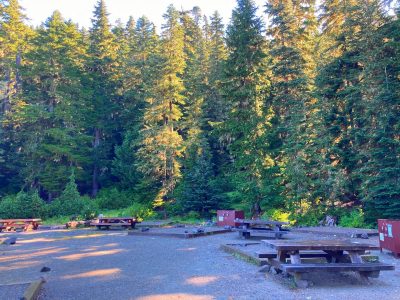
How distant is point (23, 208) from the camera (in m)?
28.6

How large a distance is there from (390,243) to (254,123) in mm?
14682

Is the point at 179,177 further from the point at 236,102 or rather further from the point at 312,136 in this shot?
the point at 312,136

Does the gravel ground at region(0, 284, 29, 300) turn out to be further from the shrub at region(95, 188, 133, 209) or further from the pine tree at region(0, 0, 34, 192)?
the pine tree at region(0, 0, 34, 192)

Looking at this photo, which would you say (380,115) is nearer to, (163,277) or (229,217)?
(229,217)

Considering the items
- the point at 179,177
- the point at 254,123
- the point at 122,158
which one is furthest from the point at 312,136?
the point at 122,158

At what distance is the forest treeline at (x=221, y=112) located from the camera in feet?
66.9

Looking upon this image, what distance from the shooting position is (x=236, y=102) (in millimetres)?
25812

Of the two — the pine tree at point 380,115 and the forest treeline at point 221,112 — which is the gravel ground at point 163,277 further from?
the forest treeline at point 221,112

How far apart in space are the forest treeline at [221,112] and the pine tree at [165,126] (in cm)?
12

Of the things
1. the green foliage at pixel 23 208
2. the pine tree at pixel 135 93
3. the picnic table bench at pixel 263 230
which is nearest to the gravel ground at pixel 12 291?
the picnic table bench at pixel 263 230

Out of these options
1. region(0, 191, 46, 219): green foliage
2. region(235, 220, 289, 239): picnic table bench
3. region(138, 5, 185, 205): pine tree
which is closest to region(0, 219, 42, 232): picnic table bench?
region(0, 191, 46, 219): green foliage

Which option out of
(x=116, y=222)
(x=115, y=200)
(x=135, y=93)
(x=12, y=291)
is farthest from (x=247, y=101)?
(x=12, y=291)

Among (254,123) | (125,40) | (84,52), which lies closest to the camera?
(254,123)

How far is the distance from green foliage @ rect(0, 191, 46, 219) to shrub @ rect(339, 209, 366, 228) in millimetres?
22596
